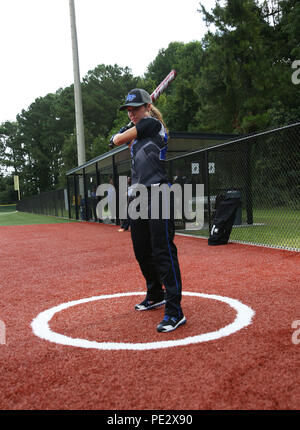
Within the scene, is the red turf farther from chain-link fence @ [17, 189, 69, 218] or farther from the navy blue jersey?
chain-link fence @ [17, 189, 69, 218]

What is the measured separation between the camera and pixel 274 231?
10.5 metres

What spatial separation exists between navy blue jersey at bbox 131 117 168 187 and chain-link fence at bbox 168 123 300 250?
4.85 meters

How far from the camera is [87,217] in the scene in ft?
68.4

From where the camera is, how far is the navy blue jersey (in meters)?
3.41

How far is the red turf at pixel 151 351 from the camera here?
2.20 m

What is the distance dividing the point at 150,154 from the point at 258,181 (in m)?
15.2

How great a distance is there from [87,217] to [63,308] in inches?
665

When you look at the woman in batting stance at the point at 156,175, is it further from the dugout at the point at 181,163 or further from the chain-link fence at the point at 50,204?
the chain-link fence at the point at 50,204

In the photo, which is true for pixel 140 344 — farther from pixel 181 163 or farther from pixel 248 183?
Answer: pixel 181 163
